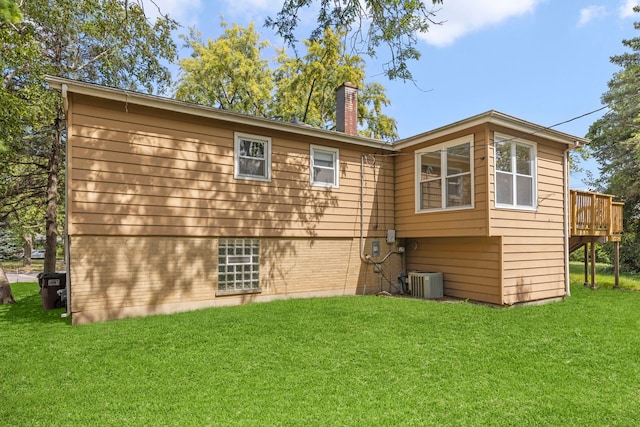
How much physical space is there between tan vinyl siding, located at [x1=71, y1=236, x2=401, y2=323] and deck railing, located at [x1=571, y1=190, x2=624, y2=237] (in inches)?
239

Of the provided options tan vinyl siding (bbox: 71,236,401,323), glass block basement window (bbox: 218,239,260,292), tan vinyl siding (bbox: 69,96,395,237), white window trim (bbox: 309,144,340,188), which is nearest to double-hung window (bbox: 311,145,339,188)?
white window trim (bbox: 309,144,340,188)

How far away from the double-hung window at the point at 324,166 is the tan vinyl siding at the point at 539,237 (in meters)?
3.86

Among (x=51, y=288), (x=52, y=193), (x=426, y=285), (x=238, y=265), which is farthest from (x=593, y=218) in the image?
(x=52, y=193)

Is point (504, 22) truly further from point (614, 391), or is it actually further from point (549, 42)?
point (614, 391)

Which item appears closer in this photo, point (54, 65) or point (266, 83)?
point (54, 65)

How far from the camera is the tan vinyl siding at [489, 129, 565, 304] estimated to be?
27.9 ft

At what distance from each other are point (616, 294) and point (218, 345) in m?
10.5

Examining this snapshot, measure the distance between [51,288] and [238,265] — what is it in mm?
4389

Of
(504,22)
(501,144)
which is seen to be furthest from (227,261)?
(504,22)

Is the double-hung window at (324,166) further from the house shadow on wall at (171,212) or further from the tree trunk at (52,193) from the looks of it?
the tree trunk at (52,193)

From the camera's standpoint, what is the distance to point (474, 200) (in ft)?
28.0

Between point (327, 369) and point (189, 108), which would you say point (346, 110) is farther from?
point (327, 369)

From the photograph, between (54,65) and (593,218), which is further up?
(54,65)

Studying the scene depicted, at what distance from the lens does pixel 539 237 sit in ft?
30.5
